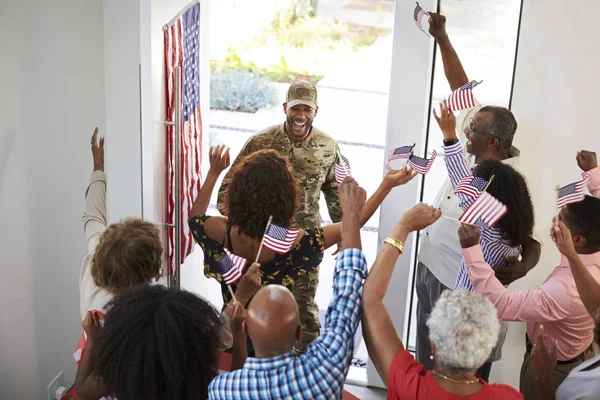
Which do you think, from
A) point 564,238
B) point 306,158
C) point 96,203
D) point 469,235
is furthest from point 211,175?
point 564,238

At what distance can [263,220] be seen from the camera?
236 cm

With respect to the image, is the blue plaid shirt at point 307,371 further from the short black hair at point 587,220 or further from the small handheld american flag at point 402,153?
the small handheld american flag at point 402,153

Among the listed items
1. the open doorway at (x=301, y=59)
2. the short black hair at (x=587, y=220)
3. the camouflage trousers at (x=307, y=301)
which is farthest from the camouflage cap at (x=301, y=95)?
the open doorway at (x=301, y=59)

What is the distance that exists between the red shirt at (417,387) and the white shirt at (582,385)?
0.27 metres

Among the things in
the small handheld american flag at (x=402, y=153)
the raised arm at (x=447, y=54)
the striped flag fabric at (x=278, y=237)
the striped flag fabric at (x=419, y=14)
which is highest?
the striped flag fabric at (x=419, y=14)

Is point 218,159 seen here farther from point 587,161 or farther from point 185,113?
point 587,161

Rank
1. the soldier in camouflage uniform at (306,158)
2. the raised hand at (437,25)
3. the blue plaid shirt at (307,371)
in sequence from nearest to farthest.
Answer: the blue plaid shirt at (307,371)
the raised hand at (437,25)
the soldier in camouflage uniform at (306,158)

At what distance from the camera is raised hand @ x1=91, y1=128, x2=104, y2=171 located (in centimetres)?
285

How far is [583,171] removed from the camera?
2.85 metres

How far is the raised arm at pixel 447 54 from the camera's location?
8.92ft

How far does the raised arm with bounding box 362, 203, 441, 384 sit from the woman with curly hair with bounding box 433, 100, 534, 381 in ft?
1.84

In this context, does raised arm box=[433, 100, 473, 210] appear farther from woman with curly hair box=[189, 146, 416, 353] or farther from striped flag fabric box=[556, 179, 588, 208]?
striped flag fabric box=[556, 179, 588, 208]

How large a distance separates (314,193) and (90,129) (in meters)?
1.17

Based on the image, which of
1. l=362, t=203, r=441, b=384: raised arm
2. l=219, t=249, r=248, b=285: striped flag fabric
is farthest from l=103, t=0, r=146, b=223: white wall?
l=362, t=203, r=441, b=384: raised arm
